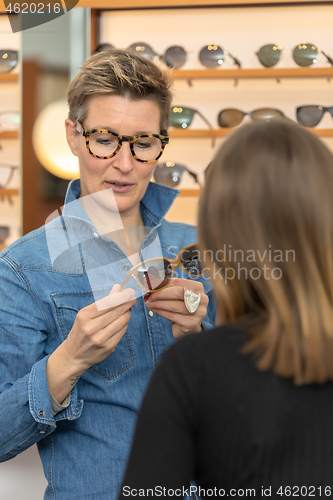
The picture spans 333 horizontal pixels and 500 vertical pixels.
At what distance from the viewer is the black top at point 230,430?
55 cm

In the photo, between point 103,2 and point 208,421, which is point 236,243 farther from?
point 103,2

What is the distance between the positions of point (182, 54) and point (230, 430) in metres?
2.77

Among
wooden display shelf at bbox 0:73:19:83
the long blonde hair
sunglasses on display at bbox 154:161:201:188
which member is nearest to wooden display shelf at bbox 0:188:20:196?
wooden display shelf at bbox 0:73:19:83

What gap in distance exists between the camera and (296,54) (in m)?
3.00

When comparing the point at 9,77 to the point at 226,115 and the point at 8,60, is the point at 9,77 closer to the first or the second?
the point at 8,60

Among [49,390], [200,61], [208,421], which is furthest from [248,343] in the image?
[200,61]

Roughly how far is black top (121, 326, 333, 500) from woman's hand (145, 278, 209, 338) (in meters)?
0.39

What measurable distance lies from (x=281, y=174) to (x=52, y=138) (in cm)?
239

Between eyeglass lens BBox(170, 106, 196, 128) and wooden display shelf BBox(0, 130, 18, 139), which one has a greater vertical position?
eyeglass lens BBox(170, 106, 196, 128)

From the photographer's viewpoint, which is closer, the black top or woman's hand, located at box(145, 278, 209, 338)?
the black top

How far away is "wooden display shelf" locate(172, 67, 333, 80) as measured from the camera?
294 centimetres

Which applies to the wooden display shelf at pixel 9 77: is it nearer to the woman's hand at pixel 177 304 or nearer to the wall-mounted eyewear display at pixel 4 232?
the wall-mounted eyewear display at pixel 4 232

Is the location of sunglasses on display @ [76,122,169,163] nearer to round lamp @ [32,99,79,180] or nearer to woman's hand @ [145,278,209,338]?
woman's hand @ [145,278,209,338]

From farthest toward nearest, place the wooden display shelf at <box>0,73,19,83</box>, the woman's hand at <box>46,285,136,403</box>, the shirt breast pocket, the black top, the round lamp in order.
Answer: the wooden display shelf at <box>0,73,19,83</box> < the round lamp < the shirt breast pocket < the woman's hand at <box>46,285,136,403</box> < the black top
